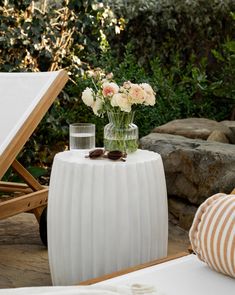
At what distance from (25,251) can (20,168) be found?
498mm

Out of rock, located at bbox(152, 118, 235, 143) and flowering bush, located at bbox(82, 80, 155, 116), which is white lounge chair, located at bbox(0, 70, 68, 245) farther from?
rock, located at bbox(152, 118, 235, 143)

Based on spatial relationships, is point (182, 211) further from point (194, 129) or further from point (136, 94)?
point (136, 94)

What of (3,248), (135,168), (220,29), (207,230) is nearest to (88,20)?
(220,29)

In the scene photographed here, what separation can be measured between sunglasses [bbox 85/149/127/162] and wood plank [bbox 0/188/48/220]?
70 centimetres

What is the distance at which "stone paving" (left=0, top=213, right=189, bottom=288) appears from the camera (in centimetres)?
349

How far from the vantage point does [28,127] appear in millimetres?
3584

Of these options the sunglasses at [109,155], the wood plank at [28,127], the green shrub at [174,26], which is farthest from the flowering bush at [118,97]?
the green shrub at [174,26]

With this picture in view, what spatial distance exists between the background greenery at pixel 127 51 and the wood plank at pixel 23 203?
6.76ft

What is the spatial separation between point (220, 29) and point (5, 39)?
2.17 metres

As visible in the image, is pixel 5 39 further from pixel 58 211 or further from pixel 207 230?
pixel 207 230

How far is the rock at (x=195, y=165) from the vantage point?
4211 millimetres

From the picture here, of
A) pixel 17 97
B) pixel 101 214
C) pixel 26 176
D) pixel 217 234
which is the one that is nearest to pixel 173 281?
pixel 217 234

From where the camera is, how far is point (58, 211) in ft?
9.99

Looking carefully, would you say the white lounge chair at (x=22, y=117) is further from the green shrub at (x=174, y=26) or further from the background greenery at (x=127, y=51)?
the green shrub at (x=174, y=26)
